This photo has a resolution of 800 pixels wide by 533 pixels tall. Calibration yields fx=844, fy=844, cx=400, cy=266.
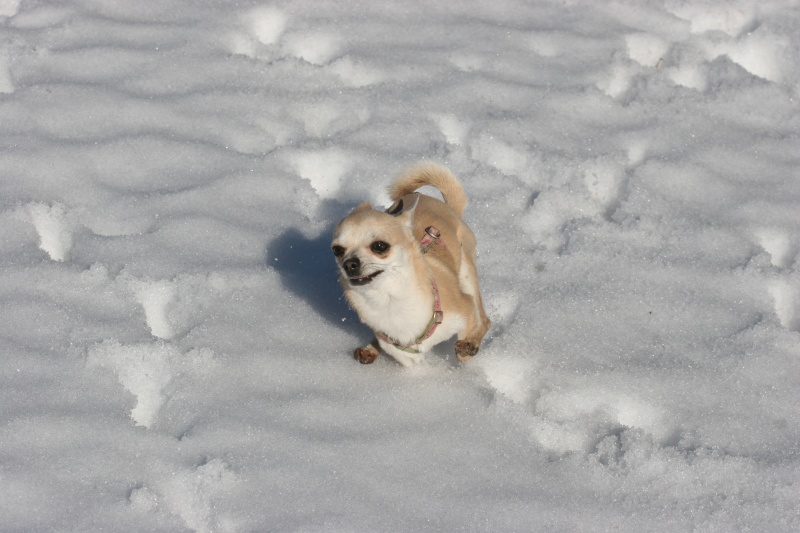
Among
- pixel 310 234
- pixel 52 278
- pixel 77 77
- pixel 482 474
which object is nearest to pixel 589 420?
pixel 482 474

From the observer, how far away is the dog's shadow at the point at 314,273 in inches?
150

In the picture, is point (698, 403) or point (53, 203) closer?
point (698, 403)

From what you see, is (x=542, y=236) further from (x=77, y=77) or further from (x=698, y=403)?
(x=77, y=77)

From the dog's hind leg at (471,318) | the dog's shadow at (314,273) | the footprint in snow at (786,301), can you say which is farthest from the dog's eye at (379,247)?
the footprint in snow at (786,301)

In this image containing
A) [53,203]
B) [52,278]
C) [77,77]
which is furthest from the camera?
[77,77]

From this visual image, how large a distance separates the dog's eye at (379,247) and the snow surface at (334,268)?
1.98 ft

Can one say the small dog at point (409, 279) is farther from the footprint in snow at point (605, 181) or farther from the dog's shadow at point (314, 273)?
the footprint in snow at point (605, 181)

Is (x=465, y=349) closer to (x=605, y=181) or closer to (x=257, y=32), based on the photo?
(x=605, y=181)

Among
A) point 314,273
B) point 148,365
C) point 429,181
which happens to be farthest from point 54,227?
point 429,181

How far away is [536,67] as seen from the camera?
16.6 ft

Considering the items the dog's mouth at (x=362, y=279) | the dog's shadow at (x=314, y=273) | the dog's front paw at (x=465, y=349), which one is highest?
the dog's mouth at (x=362, y=279)

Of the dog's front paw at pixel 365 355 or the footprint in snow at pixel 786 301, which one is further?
the footprint in snow at pixel 786 301

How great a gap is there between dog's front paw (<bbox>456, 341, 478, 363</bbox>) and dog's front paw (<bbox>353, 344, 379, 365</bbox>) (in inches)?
14.4

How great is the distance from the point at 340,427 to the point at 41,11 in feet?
11.5
